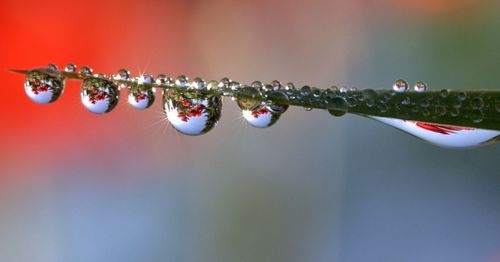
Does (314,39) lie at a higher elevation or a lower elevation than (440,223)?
higher

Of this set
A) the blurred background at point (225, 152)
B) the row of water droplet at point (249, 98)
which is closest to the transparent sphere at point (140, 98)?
the row of water droplet at point (249, 98)

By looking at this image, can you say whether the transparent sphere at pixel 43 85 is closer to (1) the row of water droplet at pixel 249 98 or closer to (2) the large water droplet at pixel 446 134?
(1) the row of water droplet at pixel 249 98

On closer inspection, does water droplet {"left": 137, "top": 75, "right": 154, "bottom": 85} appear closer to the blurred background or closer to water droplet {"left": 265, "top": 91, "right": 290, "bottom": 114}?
water droplet {"left": 265, "top": 91, "right": 290, "bottom": 114}

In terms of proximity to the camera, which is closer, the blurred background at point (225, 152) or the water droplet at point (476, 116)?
the water droplet at point (476, 116)

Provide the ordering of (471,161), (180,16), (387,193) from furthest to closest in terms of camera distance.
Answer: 1. (180,16)
2. (387,193)
3. (471,161)

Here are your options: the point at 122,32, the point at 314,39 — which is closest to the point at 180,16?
the point at 122,32

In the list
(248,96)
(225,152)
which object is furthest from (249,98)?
(225,152)

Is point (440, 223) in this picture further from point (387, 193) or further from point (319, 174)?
point (319, 174)
